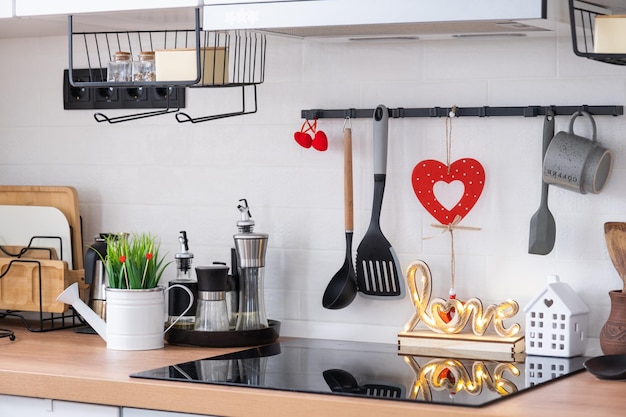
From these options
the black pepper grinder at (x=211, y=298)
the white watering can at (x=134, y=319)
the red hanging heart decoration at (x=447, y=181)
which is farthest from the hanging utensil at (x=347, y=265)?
the white watering can at (x=134, y=319)

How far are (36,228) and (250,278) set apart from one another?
0.63m

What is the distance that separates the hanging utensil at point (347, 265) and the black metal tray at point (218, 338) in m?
0.18

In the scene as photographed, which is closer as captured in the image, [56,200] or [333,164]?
[333,164]

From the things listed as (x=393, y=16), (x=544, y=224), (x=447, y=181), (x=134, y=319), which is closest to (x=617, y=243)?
(x=544, y=224)

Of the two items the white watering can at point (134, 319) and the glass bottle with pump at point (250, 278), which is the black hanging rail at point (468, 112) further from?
the white watering can at point (134, 319)

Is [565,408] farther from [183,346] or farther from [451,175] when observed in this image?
[183,346]

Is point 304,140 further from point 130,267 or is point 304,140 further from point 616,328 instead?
point 616,328

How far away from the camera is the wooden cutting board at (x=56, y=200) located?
9.04 feet

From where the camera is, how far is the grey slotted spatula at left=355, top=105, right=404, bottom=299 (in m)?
2.47

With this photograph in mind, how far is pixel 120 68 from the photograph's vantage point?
2.41 m

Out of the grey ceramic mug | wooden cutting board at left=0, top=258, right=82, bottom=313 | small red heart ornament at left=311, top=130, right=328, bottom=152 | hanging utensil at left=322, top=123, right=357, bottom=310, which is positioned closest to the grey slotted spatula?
hanging utensil at left=322, top=123, right=357, bottom=310

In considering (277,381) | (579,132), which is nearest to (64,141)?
(277,381)

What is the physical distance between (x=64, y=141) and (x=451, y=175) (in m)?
1.06

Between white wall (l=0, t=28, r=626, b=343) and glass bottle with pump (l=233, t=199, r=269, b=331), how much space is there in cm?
15
